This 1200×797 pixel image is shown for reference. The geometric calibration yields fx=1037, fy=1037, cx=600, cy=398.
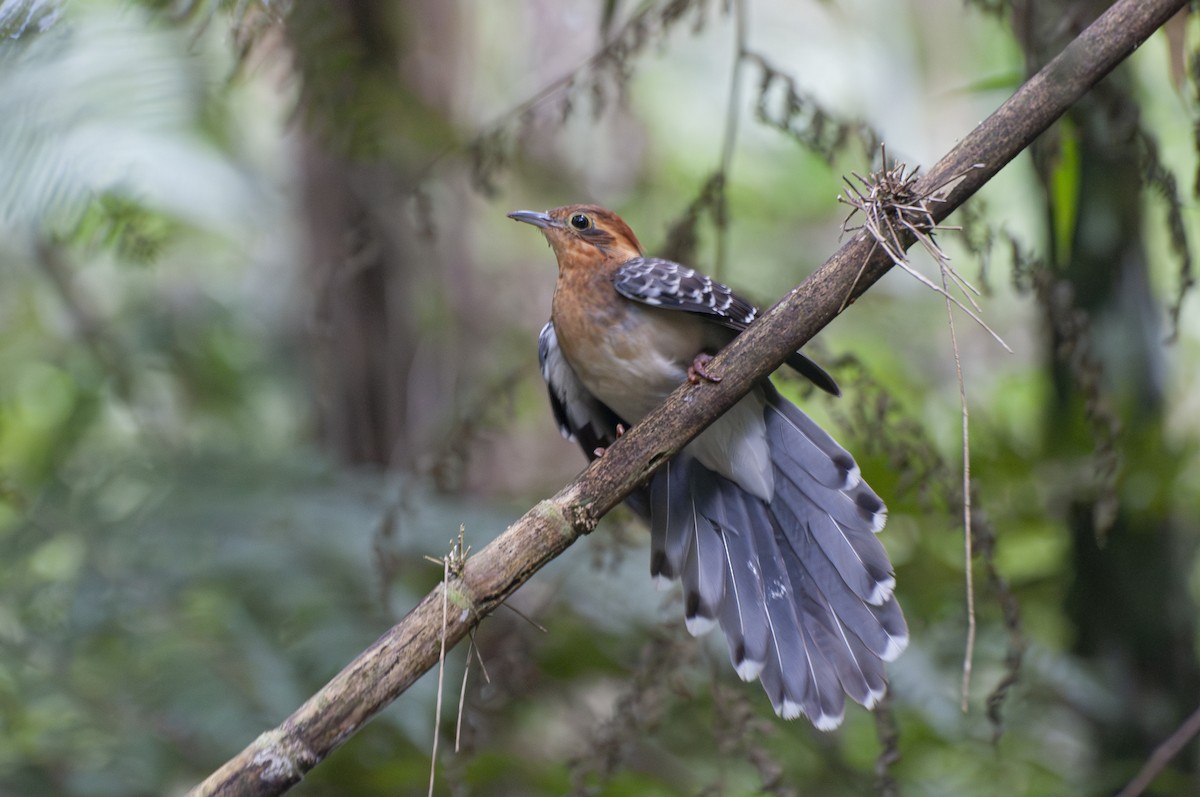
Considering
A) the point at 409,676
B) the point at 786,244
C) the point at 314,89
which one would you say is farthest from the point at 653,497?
the point at 786,244

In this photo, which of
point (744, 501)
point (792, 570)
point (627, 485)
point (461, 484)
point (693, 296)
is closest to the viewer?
point (627, 485)

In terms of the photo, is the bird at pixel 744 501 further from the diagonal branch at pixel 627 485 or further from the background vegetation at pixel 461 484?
the diagonal branch at pixel 627 485

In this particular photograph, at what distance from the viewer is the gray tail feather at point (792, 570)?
2367 mm

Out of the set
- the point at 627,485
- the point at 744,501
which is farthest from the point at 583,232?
the point at 627,485

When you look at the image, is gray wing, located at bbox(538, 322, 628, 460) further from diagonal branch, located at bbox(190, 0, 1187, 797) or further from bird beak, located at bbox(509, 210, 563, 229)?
diagonal branch, located at bbox(190, 0, 1187, 797)

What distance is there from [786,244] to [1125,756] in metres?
4.54

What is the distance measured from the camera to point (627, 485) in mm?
1883

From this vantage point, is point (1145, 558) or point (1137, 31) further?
point (1145, 558)

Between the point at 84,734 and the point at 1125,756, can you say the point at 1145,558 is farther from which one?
the point at 84,734

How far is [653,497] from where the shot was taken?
2.76 m

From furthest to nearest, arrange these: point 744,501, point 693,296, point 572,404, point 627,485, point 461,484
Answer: point 461,484, point 572,404, point 744,501, point 693,296, point 627,485

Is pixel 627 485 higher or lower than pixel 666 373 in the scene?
higher

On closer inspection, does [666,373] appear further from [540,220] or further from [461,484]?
[461,484]

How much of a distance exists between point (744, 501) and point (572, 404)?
23.7 inches
